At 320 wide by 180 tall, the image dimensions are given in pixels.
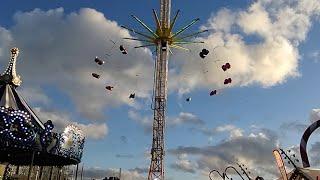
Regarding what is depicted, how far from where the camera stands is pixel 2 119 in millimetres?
32438

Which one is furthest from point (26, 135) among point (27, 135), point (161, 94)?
point (161, 94)

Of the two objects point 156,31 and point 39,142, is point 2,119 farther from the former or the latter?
point 156,31

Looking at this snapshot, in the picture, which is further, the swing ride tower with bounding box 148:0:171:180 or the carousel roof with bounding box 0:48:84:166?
the swing ride tower with bounding box 148:0:171:180

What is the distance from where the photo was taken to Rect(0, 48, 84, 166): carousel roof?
108 feet

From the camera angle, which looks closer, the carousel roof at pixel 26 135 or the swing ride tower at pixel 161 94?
the carousel roof at pixel 26 135

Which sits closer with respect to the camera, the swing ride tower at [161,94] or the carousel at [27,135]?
the carousel at [27,135]

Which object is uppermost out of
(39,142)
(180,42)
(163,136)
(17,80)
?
(180,42)

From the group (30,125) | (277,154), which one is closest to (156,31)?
(30,125)

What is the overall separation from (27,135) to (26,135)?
0.08m

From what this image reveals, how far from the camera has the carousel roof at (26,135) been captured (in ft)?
108

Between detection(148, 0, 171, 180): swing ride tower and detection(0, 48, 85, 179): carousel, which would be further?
detection(148, 0, 171, 180): swing ride tower

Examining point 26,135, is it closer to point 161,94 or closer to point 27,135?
point 27,135

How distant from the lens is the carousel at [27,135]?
32938mm

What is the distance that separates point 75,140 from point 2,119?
24.9 ft
